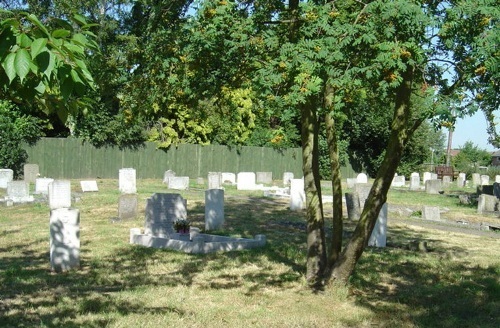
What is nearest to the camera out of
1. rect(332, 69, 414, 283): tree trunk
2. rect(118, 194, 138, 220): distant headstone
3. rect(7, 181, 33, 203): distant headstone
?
rect(332, 69, 414, 283): tree trunk

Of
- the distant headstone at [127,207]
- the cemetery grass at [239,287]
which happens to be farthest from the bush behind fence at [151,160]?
the cemetery grass at [239,287]

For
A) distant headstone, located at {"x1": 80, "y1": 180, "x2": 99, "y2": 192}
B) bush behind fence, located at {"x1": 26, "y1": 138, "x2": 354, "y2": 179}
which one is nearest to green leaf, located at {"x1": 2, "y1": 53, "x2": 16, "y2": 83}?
distant headstone, located at {"x1": 80, "y1": 180, "x2": 99, "y2": 192}

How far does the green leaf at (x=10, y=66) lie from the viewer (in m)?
2.64

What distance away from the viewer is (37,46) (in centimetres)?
265

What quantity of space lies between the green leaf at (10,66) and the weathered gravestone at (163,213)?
10.3m

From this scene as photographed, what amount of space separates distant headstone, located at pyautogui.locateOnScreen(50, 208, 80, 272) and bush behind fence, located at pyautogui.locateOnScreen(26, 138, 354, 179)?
2454 centimetres

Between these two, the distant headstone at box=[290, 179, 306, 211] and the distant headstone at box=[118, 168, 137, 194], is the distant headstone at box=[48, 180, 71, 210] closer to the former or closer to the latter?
the distant headstone at box=[290, 179, 306, 211]

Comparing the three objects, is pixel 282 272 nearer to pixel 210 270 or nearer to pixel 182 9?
pixel 210 270

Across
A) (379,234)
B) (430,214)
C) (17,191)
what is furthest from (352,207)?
(17,191)

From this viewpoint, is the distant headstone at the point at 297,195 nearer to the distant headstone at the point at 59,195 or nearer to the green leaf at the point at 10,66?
the distant headstone at the point at 59,195

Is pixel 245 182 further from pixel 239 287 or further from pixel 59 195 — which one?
pixel 239 287

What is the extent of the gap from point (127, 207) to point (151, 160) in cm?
2184

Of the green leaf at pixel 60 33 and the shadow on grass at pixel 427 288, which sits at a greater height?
the green leaf at pixel 60 33

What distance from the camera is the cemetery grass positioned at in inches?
275
